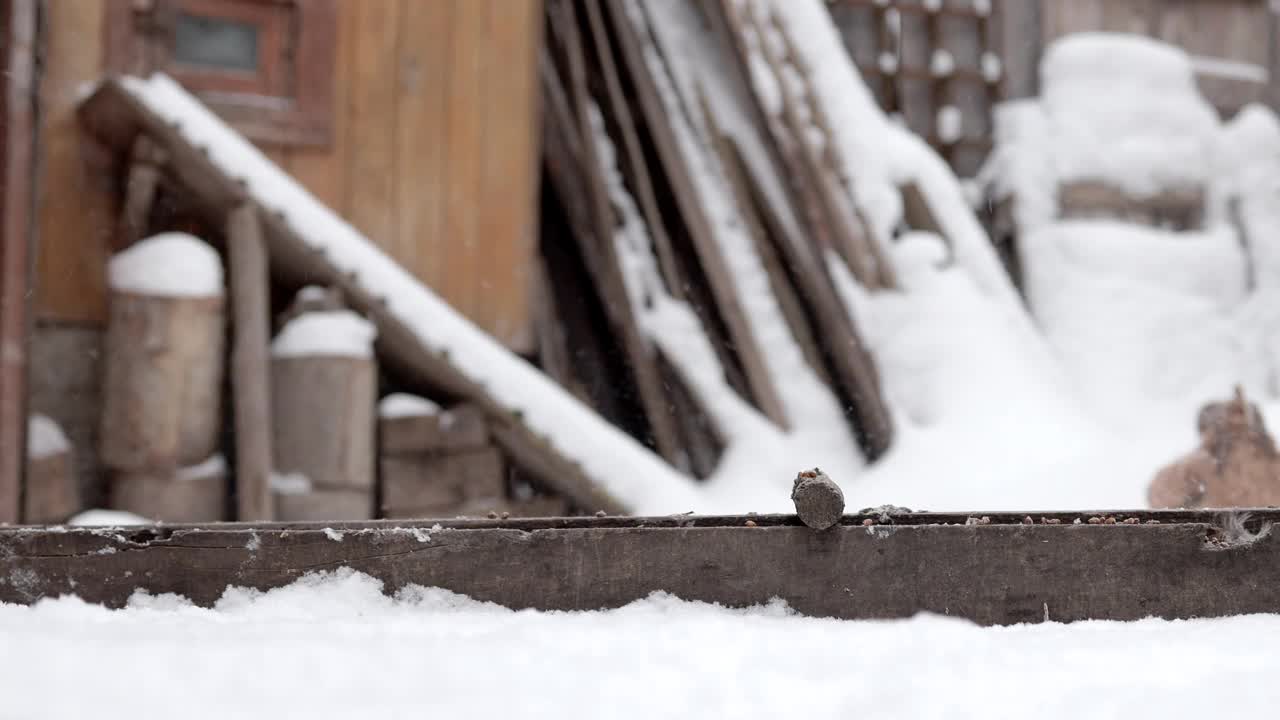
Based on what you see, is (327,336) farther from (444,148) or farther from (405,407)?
(444,148)

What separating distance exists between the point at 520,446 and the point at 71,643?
9.74ft

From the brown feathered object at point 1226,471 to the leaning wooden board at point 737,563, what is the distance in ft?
8.24

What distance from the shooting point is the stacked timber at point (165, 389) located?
12.8ft

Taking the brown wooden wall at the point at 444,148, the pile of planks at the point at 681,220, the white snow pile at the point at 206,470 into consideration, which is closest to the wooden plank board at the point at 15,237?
the white snow pile at the point at 206,470

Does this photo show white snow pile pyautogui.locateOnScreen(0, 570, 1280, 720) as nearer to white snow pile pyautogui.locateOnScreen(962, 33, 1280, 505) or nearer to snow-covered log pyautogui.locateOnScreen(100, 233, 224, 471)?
snow-covered log pyautogui.locateOnScreen(100, 233, 224, 471)

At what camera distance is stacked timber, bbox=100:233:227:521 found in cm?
390

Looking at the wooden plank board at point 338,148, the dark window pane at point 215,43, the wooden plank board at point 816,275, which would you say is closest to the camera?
the dark window pane at point 215,43

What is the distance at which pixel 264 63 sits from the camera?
4.82 meters

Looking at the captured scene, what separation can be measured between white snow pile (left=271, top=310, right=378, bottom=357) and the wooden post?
0.09 metres

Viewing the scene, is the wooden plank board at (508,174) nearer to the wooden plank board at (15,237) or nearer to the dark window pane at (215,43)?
the dark window pane at (215,43)

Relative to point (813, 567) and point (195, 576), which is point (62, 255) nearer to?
point (195, 576)

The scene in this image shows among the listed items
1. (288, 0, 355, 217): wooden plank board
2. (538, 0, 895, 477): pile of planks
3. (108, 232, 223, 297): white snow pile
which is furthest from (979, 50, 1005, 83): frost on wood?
(108, 232, 223, 297): white snow pile

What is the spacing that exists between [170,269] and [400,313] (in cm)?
76

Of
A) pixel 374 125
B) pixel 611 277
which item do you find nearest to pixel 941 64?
pixel 611 277
